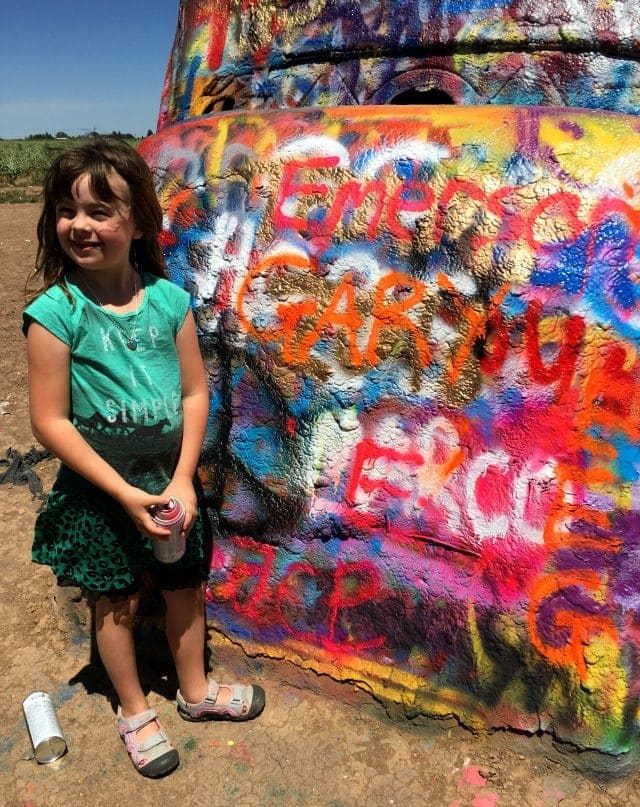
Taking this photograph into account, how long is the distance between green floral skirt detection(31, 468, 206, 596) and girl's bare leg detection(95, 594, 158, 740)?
0.24 ft

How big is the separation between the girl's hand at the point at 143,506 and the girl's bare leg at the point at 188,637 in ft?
1.39

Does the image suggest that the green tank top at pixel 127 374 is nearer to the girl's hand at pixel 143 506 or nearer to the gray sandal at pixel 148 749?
the girl's hand at pixel 143 506

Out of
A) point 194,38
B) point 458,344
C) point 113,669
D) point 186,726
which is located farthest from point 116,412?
point 194,38

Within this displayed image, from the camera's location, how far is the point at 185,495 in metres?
1.88

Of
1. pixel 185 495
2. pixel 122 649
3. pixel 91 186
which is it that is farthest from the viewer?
pixel 122 649

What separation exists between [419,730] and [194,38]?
309 cm

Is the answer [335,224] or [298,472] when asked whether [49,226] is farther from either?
[298,472]

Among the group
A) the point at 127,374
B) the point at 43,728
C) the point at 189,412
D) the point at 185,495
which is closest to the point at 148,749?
the point at 43,728

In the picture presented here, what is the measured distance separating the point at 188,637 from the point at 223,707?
0.92 ft

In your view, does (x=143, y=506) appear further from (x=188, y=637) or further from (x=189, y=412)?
(x=188, y=637)

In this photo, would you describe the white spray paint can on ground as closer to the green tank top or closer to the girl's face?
the green tank top

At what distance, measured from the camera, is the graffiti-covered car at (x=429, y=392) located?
1.94 m

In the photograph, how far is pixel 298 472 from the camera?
2.26 metres

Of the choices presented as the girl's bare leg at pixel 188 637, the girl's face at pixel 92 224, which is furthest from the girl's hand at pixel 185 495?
the girl's face at pixel 92 224
